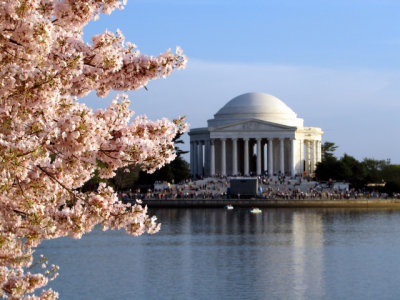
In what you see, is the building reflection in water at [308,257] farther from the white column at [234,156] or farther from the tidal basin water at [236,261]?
the white column at [234,156]

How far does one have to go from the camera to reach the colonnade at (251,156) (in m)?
166

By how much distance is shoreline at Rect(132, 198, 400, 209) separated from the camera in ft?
391

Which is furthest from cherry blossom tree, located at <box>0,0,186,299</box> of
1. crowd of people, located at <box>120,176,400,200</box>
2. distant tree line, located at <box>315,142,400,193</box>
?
distant tree line, located at <box>315,142,400,193</box>

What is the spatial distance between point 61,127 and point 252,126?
15248cm

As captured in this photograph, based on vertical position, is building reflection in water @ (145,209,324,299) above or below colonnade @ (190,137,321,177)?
below

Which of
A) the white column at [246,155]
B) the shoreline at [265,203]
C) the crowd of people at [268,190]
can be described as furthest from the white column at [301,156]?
the shoreline at [265,203]

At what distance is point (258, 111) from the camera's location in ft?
567

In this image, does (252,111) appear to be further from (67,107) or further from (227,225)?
(67,107)

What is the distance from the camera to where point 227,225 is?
87.4 meters

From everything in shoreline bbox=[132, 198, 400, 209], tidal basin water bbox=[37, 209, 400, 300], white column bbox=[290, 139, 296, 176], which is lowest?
tidal basin water bbox=[37, 209, 400, 300]

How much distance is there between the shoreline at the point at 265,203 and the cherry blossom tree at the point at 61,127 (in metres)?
103

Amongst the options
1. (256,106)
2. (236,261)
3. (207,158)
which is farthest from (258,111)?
(236,261)

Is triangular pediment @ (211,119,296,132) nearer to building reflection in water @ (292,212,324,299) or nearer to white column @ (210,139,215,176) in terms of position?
white column @ (210,139,215,176)

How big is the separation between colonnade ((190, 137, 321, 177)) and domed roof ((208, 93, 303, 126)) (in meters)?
4.81
